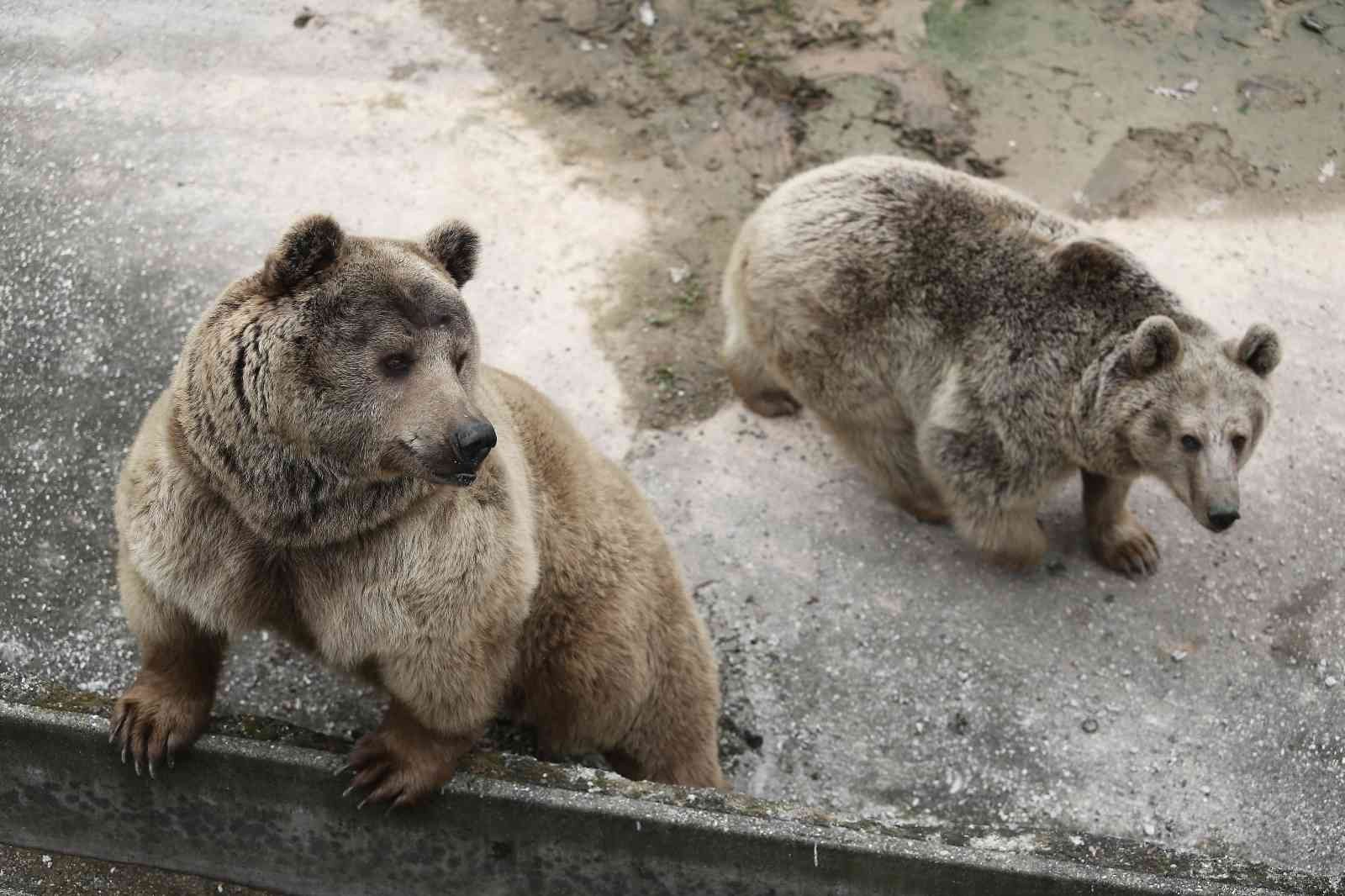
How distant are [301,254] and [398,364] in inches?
15.6

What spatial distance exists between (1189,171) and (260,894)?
22.8 feet

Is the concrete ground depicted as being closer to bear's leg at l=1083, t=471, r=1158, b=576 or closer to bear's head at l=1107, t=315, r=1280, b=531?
bear's leg at l=1083, t=471, r=1158, b=576

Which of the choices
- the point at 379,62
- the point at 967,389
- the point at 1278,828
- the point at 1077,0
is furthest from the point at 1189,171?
the point at 379,62

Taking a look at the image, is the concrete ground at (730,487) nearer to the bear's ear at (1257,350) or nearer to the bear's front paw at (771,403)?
the bear's front paw at (771,403)

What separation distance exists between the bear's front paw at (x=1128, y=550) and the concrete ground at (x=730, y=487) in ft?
0.35

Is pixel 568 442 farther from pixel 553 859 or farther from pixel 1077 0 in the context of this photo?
pixel 1077 0

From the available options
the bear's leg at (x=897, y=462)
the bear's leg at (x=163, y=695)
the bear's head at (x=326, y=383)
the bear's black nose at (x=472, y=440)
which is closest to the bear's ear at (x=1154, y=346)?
the bear's leg at (x=897, y=462)

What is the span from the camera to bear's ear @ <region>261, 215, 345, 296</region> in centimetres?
377

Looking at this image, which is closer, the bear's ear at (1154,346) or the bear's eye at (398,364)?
the bear's eye at (398,364)

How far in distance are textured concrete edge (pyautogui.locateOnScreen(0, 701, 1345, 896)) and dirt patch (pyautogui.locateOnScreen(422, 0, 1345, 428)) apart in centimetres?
378

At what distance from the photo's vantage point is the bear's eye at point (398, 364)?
12.8 feet

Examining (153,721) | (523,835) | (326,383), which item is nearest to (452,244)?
(326,383)

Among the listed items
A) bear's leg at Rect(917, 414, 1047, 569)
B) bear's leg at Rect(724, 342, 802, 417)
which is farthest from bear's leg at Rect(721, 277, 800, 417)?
bear's leg at Rect(917, 414, 1047, 569)

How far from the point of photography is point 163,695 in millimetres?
4641
